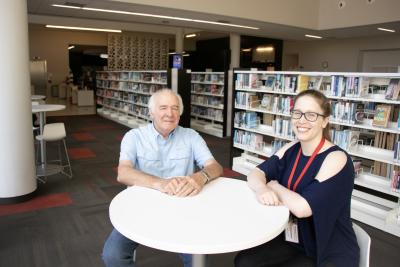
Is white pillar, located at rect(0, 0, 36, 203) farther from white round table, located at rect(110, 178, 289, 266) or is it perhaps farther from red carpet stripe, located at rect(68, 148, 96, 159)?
white round table, located at rect(110, 178, 289, 266)

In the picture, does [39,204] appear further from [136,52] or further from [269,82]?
[136,52]

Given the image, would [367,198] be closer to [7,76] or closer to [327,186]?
[327,186]

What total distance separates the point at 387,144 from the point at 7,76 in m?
4.09

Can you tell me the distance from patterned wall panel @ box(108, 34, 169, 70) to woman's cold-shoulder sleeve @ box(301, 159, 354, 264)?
1363 centimetres

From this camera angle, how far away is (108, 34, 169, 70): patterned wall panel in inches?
564

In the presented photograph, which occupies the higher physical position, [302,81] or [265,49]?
[265,49]

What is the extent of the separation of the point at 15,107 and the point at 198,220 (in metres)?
3.06

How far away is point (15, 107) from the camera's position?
3.79 m

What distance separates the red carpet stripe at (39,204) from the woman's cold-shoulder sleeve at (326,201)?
3179 mm

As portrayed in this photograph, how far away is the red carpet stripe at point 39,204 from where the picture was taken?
3.79m

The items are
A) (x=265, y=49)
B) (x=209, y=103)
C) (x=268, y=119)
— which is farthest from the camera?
(x=265, y=49)

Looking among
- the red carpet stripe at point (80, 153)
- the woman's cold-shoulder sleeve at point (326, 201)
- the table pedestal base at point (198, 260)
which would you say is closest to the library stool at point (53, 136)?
the red carpet stripe at point (80, 153)

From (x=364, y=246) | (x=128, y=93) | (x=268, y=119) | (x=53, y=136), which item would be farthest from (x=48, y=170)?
(x=128, y=93)

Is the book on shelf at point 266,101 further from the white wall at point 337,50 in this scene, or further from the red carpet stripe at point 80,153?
the white wall at point 337,50
